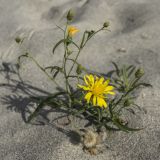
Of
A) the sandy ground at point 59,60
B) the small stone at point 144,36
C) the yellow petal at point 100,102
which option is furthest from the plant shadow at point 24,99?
the small stone at point 144,36

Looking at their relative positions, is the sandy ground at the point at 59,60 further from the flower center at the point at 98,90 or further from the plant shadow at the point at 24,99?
the flower center at the point at 98,90

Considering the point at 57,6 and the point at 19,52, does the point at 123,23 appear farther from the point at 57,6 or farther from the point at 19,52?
the point at 19,52

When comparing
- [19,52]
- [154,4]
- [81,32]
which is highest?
[19,52]

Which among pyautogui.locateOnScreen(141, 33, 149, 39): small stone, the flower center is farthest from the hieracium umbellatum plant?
pyautogui.locateOnScreen(141, 33, 149, 39): small stone

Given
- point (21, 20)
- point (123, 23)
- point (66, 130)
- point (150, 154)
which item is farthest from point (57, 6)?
point (150, 154)

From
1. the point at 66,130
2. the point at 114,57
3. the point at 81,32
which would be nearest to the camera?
the point at 66,130

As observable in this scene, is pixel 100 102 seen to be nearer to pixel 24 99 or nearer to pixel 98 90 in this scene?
pixel 98 90

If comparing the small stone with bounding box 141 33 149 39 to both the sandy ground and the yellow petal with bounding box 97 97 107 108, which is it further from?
the yellow petal with bounding box 97 97 107 108

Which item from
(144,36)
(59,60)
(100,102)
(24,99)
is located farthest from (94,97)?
(144,36)
